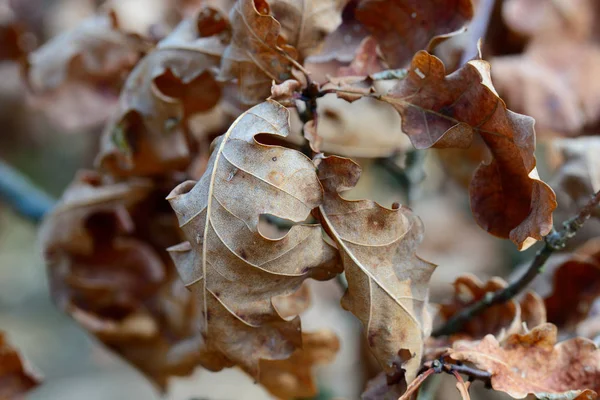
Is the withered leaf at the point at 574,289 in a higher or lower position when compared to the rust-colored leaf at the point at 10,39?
lower

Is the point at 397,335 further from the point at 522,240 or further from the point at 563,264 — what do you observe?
the point at 563,264

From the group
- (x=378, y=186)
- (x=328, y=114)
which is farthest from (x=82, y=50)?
(x=378, y=186)

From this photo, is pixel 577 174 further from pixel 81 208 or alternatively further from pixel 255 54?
pixel 81 208

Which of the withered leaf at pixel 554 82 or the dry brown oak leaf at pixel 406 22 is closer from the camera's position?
the dry brown oak leaf at pixel 406 22

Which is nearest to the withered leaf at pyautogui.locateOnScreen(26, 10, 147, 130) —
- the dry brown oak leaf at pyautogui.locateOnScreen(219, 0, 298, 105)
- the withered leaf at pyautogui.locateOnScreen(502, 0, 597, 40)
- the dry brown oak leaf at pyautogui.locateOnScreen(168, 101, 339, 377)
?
the dry brown oak leaf at pyautogui.locateOnScreen(219, 0, 298, 105)

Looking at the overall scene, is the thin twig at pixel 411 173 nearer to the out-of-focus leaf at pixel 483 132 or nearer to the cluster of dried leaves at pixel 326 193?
the cluster of dried leaves at pixel 326 193

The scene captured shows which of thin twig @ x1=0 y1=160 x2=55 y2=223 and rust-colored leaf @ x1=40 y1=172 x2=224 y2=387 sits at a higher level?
rust-colored leaf @ x1=40 y1=172 x2=224 y2=387

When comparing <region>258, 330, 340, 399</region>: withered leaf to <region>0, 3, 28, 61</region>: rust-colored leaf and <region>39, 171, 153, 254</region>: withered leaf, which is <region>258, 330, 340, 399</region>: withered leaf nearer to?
<region>39, 171, 153, 254</region>: withered leaf

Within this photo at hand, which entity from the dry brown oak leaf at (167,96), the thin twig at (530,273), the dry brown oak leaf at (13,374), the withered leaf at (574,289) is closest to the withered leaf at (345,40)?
the dry brown oak leaf at (167,96)
